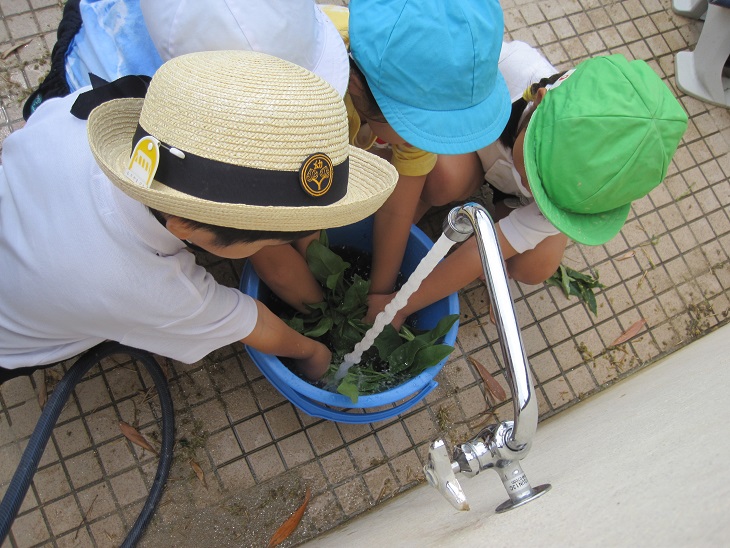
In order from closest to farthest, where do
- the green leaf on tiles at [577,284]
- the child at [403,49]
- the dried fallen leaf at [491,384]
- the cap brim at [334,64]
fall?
the child at [403,49] < the cap brim at [334,64] < the dried fallen leaf at [491,384] < the green leaf on tiles at [577,284]

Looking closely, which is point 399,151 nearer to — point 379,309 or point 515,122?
point 515,122

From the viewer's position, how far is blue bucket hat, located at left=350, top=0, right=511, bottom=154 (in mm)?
1026

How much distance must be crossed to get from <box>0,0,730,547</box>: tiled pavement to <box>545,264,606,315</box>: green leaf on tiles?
0.09 feet

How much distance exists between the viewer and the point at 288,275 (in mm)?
1348

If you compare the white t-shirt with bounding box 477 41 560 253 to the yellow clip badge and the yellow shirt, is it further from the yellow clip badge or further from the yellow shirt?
the yellow clip badge

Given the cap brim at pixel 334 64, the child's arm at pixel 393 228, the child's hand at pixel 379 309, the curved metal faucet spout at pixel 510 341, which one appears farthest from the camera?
the child's hand at pixel 379 309

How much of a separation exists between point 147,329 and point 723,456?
0.91 metres

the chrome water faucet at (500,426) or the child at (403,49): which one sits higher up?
the child at (403,49)

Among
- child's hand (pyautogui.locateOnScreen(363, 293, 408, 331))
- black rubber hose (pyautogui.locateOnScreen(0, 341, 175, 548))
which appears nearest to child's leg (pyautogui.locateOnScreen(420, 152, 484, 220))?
child's hand (pyautogui.locateOnScreen(363, 293, 408, 331))

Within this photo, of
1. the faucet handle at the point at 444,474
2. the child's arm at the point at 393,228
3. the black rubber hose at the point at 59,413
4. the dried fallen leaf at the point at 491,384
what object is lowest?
the black rubber hose at the point at 59,413

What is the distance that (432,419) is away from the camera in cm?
160

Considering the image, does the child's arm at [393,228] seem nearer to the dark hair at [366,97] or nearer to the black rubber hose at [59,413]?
the dark hair at [366,97]

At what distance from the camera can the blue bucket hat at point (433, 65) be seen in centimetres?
103

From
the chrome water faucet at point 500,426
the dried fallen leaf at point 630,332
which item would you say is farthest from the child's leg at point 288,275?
the dried fallen leaf at point 630,332
